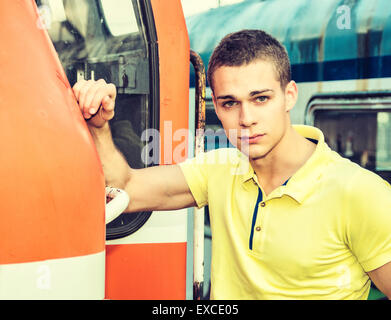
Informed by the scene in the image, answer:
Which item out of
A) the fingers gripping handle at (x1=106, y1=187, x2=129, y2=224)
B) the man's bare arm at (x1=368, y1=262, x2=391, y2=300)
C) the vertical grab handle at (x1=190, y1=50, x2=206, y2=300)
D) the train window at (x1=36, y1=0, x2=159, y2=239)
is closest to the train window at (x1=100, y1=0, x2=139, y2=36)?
the train window at (x1=36, y1=0, x2=159, y2=239)

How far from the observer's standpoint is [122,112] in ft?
6.99

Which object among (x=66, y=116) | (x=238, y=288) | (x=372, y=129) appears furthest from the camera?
(x=372, y=129)

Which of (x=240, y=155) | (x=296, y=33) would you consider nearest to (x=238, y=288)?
(x=240, y=155)

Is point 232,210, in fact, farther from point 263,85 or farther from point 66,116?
point 66,116

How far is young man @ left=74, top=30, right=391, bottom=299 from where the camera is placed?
4.54 ft

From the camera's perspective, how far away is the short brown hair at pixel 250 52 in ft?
4.96

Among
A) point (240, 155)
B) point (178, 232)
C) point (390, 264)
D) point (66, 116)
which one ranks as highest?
point (66, 116)

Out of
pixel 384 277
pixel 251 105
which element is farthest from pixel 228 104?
pixel 384 277

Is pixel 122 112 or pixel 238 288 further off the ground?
pixel 122 112

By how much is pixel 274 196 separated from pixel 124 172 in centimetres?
47

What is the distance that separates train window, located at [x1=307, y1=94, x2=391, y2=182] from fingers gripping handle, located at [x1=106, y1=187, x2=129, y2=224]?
83.9 inches

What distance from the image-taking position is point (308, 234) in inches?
56.7
